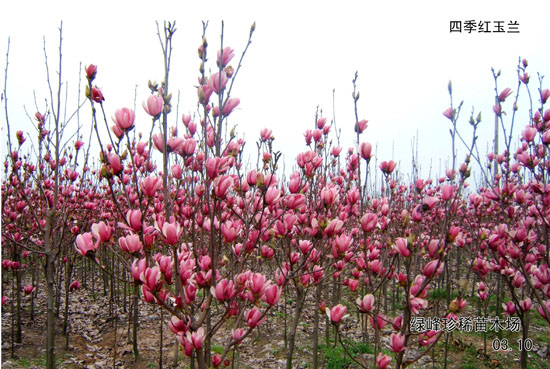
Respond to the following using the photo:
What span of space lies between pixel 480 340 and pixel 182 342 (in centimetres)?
496

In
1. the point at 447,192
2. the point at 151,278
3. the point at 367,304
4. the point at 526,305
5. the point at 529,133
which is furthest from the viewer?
the point at 529,133

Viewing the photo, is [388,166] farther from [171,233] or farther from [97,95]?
[97,95]

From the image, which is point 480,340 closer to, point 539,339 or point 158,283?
point 539,339

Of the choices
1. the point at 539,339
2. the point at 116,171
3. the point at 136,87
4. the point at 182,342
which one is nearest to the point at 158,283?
the point at 182,342

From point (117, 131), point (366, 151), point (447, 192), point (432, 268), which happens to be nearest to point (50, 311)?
point (117, 131)

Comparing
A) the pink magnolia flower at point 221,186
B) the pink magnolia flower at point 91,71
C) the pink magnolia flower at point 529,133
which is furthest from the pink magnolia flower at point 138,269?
the pink magnolia flower at point 529,133

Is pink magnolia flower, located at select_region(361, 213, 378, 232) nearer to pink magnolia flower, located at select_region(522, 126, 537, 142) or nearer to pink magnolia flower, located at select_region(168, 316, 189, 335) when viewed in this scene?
pink magnolia flower, located at select_region(168, 316, 189, 335)

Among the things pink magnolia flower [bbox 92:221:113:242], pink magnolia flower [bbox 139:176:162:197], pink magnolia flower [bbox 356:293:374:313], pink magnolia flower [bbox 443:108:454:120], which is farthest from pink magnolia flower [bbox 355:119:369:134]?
pink magnolia flower [bbox 92:221:113:242]

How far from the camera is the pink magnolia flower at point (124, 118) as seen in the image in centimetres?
147

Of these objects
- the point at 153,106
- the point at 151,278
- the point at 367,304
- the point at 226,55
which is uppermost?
the point at 226,55

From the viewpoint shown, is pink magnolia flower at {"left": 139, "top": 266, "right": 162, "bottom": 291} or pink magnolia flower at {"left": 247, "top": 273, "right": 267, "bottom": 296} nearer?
pink magnolia flower at {"left": 139, "top": 266, "right": 162, "bottom": 291}

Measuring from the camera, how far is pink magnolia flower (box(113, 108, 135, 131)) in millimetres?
1473

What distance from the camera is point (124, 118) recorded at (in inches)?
58.2

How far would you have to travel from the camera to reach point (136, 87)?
4.13m
